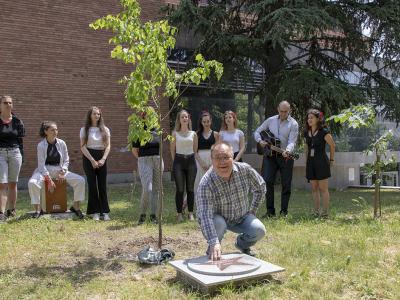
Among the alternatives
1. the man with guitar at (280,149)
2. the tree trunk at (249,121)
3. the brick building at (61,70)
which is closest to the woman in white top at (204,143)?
the man with guitar at (280,149)

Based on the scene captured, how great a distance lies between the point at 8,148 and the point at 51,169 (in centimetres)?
76

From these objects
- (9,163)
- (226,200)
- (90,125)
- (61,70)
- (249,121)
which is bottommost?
(226,200)

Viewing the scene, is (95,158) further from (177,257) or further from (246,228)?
(246,228)

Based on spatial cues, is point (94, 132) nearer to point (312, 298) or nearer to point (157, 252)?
point (157, 252)

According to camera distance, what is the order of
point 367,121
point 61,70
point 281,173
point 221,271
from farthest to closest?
point 61,70 < point 281,173 < point 367,121 < point 221,271

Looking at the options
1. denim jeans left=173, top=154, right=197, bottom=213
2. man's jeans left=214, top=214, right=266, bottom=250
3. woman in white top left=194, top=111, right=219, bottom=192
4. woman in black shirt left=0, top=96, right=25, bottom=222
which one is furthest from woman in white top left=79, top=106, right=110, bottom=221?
man's jeans left=214, top=214, right=266, bottom=250

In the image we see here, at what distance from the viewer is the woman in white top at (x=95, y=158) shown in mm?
7699

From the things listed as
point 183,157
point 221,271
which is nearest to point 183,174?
point 183,157

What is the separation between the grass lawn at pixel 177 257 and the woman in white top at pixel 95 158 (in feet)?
1.22

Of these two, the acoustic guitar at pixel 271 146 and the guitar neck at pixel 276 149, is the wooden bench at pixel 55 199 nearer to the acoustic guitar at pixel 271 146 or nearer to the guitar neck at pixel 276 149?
the acoustic guitar at pixel 271 146

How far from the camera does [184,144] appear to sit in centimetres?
738

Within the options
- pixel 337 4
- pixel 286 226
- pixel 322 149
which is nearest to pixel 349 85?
pixel 337 4

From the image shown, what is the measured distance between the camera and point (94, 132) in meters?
7.75

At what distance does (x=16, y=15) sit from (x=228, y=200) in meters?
11.9
